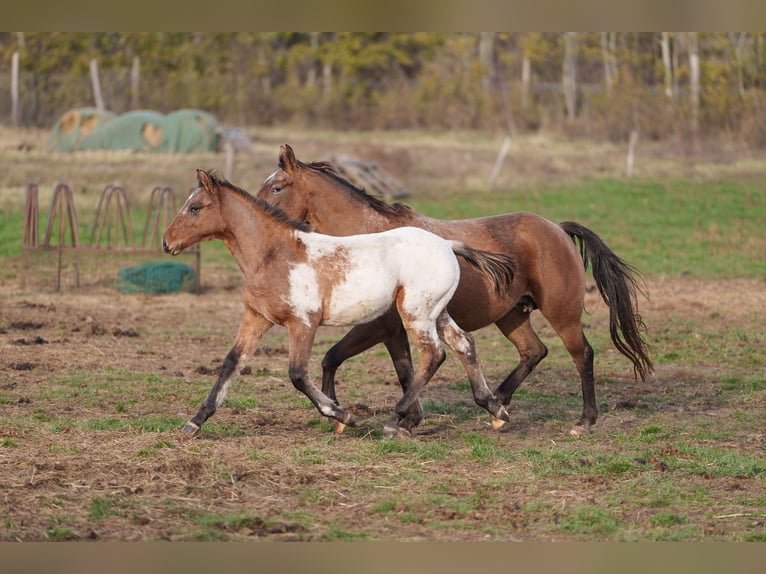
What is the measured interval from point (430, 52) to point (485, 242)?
3621 centimetres

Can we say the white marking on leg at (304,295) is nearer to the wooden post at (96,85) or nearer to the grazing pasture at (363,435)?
the grazing pasture at (363,435)

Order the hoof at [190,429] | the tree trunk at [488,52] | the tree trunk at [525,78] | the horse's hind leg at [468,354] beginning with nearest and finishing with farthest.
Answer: the hoof at [190,429], the horse's hind leg at [468,354], the tree trunk at [525,78], the tree trunk at [488,52]

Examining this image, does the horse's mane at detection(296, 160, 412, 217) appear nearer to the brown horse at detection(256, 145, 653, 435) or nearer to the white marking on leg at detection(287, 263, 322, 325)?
the brown horse at detection(256, 145, 653, 435)

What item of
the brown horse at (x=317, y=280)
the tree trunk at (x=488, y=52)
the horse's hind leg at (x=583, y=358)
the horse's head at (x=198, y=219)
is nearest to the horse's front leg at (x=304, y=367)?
the brown horse at (x=317, y=280)

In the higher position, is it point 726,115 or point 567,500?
point 726,115

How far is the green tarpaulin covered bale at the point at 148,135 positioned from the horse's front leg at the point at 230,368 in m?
20.3

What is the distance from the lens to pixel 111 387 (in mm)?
8906

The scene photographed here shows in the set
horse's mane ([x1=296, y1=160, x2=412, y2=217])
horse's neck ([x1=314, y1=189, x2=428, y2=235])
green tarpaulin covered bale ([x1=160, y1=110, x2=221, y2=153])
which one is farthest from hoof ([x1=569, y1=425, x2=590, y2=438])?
green tarpaulin covered bale ([x1=160, y1=110, x2=221, y2=153])

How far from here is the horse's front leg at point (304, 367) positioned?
275 inches

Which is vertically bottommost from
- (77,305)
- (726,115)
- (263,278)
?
(77,305)

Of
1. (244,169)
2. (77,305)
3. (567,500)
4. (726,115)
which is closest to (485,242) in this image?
(567,500)

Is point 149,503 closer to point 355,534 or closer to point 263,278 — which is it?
point 355,534

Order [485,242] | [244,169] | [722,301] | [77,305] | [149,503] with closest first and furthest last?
[149,503] → [485,242] → [77,305] → [722,301] → [244,169]

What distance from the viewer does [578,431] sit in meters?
7.65
